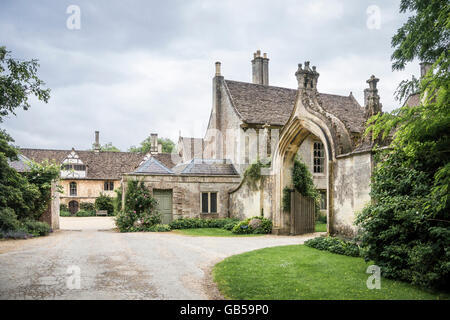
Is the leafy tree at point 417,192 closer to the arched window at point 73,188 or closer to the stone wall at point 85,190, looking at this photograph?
the stone wall at point 85,190

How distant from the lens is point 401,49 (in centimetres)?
1270

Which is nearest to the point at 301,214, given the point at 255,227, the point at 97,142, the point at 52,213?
the point at 255,227

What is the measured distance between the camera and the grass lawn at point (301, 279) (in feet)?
19.1

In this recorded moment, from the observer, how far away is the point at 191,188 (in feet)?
67.6

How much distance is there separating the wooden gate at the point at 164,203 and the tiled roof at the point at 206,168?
187cm

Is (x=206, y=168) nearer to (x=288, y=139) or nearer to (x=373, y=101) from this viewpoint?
(x=288, y=139)

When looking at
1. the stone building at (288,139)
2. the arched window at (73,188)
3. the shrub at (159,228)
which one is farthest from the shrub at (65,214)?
the shrub at (159,228)

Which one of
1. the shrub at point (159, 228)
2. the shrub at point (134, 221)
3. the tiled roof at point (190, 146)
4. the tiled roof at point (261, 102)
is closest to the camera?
the shrub at point (159, 228)

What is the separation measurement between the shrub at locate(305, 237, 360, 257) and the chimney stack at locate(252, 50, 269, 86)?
20.3m

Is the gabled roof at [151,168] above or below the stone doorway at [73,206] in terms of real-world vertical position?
above

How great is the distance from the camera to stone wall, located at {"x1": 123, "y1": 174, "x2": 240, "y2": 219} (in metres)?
19.8

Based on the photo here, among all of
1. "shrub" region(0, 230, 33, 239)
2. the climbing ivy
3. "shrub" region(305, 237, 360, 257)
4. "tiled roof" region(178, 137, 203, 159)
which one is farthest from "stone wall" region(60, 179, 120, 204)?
"shrub" region(305, 237, 360, 257)

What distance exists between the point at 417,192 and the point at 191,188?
15.0 meters
